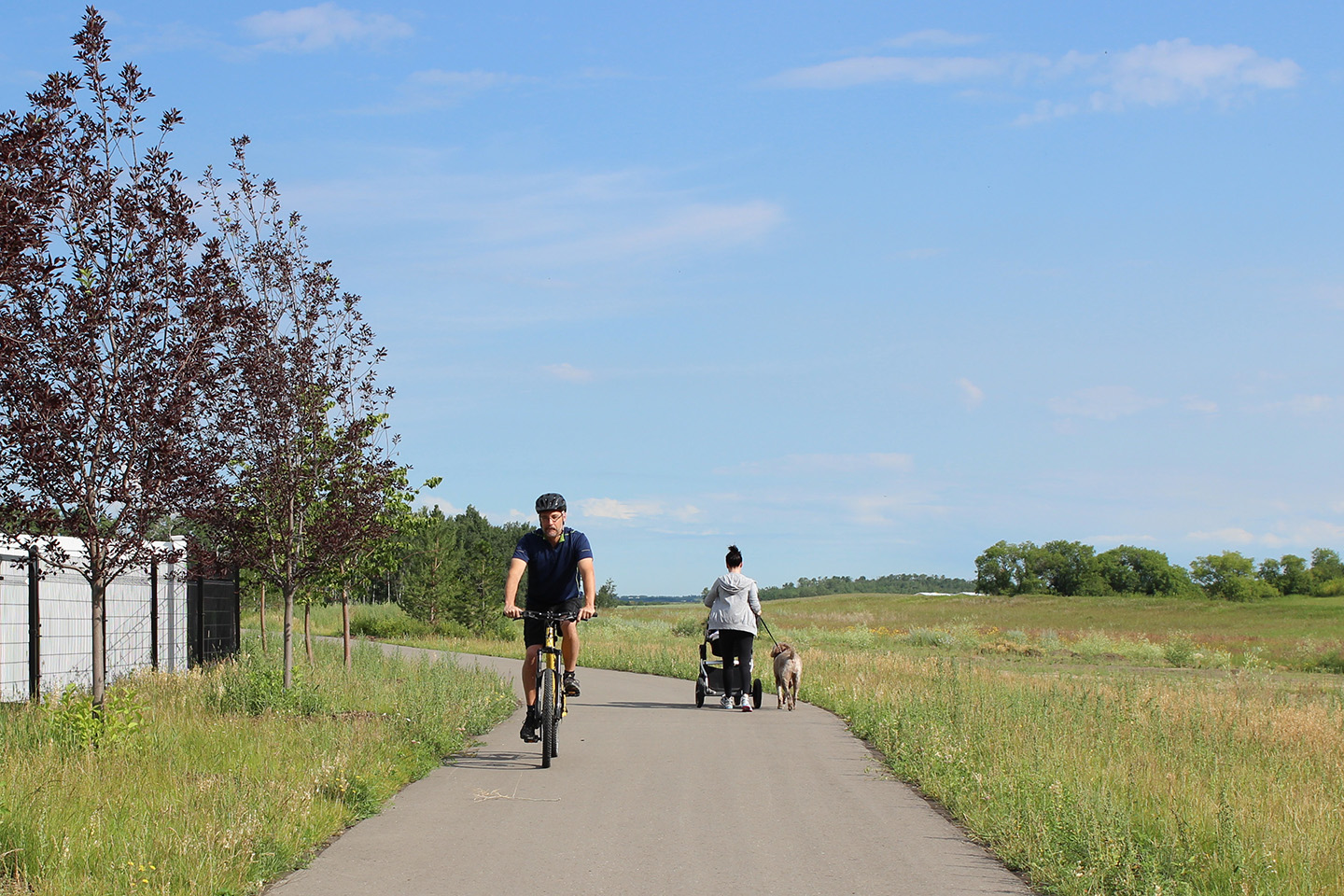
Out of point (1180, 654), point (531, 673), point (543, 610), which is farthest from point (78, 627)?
point (1180, 654)

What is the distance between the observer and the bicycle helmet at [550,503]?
1029cm

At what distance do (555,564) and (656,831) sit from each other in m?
3.55

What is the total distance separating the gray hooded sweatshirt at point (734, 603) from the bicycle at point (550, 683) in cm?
532

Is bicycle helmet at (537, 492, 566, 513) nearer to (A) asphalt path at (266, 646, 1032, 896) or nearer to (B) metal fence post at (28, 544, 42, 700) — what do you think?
(A) asphalt path at (266, 646, 1032, 896)

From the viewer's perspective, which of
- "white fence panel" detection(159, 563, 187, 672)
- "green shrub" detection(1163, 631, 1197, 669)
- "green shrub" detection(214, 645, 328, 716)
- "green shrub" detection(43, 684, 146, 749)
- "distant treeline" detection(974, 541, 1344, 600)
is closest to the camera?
"green shrub" detection(43, 684, 146, 749)

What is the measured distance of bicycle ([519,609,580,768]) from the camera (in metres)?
9.80

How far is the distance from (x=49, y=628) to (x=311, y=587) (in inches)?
Result: 336

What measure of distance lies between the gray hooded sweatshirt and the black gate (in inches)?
362

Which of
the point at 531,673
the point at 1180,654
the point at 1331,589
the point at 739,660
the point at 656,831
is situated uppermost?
the point at 531,673

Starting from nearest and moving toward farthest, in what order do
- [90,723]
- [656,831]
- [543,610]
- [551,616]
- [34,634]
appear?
[656,831] < [90,723] < [551,616] < [543,610] < [34,634]

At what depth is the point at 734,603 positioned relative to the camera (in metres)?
15.8

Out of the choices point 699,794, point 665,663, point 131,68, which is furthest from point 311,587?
point 699,794

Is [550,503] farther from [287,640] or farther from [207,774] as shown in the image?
[287,640]

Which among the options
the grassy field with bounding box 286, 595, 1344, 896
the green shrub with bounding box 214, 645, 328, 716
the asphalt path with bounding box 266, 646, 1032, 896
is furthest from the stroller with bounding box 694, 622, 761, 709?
the green shrub with bounding box 214, 645, 328, 716
